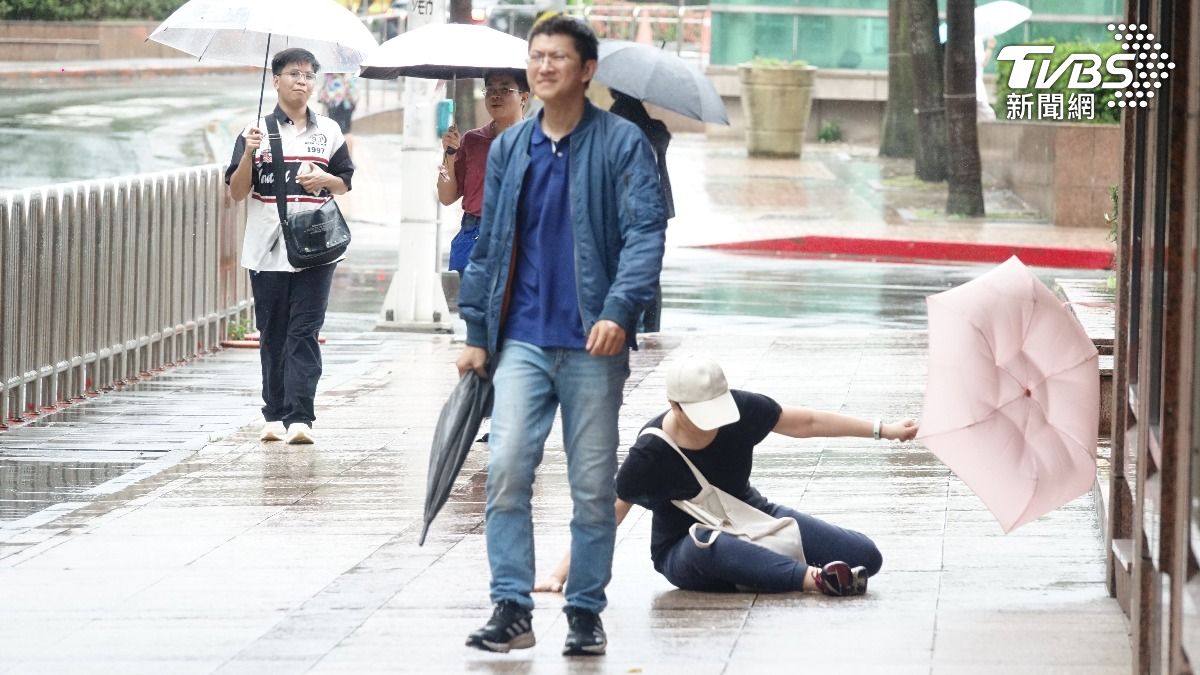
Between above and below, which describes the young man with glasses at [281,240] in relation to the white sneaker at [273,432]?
above

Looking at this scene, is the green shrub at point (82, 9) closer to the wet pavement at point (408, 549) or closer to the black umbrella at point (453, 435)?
the wet pavement at point (408, 549)

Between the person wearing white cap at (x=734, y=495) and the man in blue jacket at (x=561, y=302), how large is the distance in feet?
1.56

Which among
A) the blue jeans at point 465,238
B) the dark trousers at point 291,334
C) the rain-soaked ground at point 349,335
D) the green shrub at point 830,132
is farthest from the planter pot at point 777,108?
the dark trousers at point 291,334

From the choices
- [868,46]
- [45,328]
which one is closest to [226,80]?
[868,46]

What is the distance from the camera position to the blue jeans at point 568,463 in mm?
5977

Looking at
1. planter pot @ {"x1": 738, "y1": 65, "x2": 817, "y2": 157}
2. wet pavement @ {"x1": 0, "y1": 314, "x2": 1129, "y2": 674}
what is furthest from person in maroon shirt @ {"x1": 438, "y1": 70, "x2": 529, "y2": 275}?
planter pot @ {"x1": 738, "y1": 65, "x2": 817, "y2": 157}

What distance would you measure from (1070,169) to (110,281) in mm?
15352

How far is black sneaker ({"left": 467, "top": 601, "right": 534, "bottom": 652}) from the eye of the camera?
5.93m

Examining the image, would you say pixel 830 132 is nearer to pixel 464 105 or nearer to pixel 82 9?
pixel 464 105

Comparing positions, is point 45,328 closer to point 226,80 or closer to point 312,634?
point 312,634

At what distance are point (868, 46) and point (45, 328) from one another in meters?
29.4

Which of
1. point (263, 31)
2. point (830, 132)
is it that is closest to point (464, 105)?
point (830, 132)

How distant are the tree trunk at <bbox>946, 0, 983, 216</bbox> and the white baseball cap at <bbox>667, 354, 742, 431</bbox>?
64.4 ft

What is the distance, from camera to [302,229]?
32.7 ft
